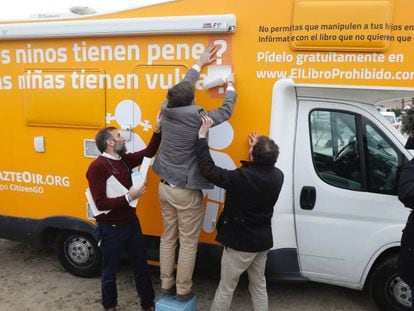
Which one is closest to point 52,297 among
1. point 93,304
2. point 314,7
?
point 93,304

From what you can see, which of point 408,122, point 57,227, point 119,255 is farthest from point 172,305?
point 408,122

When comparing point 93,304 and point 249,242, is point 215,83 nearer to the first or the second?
point 249,242

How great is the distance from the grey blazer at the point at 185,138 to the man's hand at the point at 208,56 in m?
0.11

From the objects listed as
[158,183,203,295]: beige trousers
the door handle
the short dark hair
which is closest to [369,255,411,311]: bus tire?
the door handle

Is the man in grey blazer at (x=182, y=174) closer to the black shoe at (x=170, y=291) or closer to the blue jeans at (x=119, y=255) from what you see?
the black shoe at (x=170, y=291)

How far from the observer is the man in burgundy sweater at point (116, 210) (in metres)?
3.12

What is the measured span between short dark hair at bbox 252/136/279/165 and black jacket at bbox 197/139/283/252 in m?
0.05

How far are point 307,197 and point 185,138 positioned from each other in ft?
3.66

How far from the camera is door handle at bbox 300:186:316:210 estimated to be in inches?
134

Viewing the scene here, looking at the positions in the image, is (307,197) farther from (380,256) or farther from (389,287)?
(389,287)

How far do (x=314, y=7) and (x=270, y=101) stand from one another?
765 mm

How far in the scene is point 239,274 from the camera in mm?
3078

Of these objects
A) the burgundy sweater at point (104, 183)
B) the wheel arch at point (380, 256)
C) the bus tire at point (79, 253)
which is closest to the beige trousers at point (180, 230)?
the burgundy sweater at point (104, 183)

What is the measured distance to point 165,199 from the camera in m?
3.36
